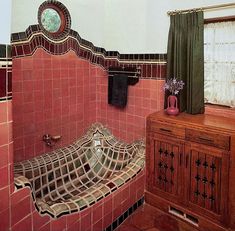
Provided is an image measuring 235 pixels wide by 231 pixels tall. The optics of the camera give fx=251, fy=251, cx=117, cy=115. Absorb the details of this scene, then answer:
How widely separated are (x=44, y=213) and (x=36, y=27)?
180 cm

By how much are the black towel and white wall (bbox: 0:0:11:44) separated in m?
1.76

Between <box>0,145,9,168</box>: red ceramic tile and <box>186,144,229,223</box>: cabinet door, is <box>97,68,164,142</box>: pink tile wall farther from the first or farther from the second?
<box>0,145,9,168</box>: red ceramic tile

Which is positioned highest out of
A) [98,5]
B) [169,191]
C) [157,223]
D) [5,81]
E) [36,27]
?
[98,5]

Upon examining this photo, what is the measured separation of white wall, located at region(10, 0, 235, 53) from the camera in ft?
8.14

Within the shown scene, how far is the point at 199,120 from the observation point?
2.30 metres

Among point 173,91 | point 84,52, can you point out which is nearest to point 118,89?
point 84,52

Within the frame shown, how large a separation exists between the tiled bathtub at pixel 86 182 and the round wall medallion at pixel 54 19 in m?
1.30

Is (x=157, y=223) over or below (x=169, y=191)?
below

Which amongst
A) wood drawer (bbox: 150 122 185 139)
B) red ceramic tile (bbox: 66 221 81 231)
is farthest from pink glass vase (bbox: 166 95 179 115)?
red ceramic tile (bbox: 66 221 81 231)

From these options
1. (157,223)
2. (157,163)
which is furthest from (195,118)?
(157,223)

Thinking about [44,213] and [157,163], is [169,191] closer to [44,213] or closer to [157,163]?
[157,163]

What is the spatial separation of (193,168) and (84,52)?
189 cm

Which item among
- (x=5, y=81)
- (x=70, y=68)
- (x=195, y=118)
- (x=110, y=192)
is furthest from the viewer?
(x=70, y=68)

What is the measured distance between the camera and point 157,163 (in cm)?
250
